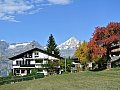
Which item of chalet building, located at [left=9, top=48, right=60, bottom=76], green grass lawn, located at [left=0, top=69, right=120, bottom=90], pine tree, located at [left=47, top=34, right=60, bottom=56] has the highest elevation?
pine tree, located at [left=47, top=34, right=60, bottom=56]

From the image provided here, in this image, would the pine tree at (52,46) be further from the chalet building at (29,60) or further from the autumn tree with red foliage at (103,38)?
the autumn tree with red foliage at (103,38)

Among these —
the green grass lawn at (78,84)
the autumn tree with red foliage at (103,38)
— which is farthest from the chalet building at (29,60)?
the green grass lawn at (78,84)

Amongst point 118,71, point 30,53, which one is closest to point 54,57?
point 30,53

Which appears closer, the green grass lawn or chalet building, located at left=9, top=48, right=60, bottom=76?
the green grass lawn

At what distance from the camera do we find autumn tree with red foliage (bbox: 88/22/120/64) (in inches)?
2756

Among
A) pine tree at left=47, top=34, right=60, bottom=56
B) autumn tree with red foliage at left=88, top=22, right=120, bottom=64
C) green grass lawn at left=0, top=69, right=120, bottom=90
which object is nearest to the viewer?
green grass lawn at left=0, top=69, right=120, bottom=90

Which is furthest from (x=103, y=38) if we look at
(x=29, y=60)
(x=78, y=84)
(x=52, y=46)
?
(x=52, y=46)

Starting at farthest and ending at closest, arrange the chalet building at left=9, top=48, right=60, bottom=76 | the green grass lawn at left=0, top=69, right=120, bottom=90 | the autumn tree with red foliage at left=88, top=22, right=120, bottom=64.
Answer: the chalet building at left=9, top=48, right=60, bottom=76 → the autumn tree with red foliage at left=88, top=22, right=120, bottom=64 → the green grass lawn at left=0, top=69, right=120, bottom=90

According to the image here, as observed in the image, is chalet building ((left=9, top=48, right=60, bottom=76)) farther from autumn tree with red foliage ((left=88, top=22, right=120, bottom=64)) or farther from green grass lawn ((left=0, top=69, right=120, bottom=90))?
green grass lawn ((left=0, top=69, right=120, bottom=90))

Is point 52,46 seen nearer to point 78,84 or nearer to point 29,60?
point 29,60

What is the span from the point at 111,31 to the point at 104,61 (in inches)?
367

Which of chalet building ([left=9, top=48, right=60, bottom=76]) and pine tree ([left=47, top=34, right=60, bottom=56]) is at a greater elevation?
pine tree ([left=47, top=34, right=60, bottom=56])

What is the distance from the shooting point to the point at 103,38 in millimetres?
71812

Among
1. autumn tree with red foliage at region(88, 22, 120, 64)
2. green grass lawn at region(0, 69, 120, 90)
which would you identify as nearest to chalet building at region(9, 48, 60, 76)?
autumn tree with red foliage at region(88, 22, 120, 64)
